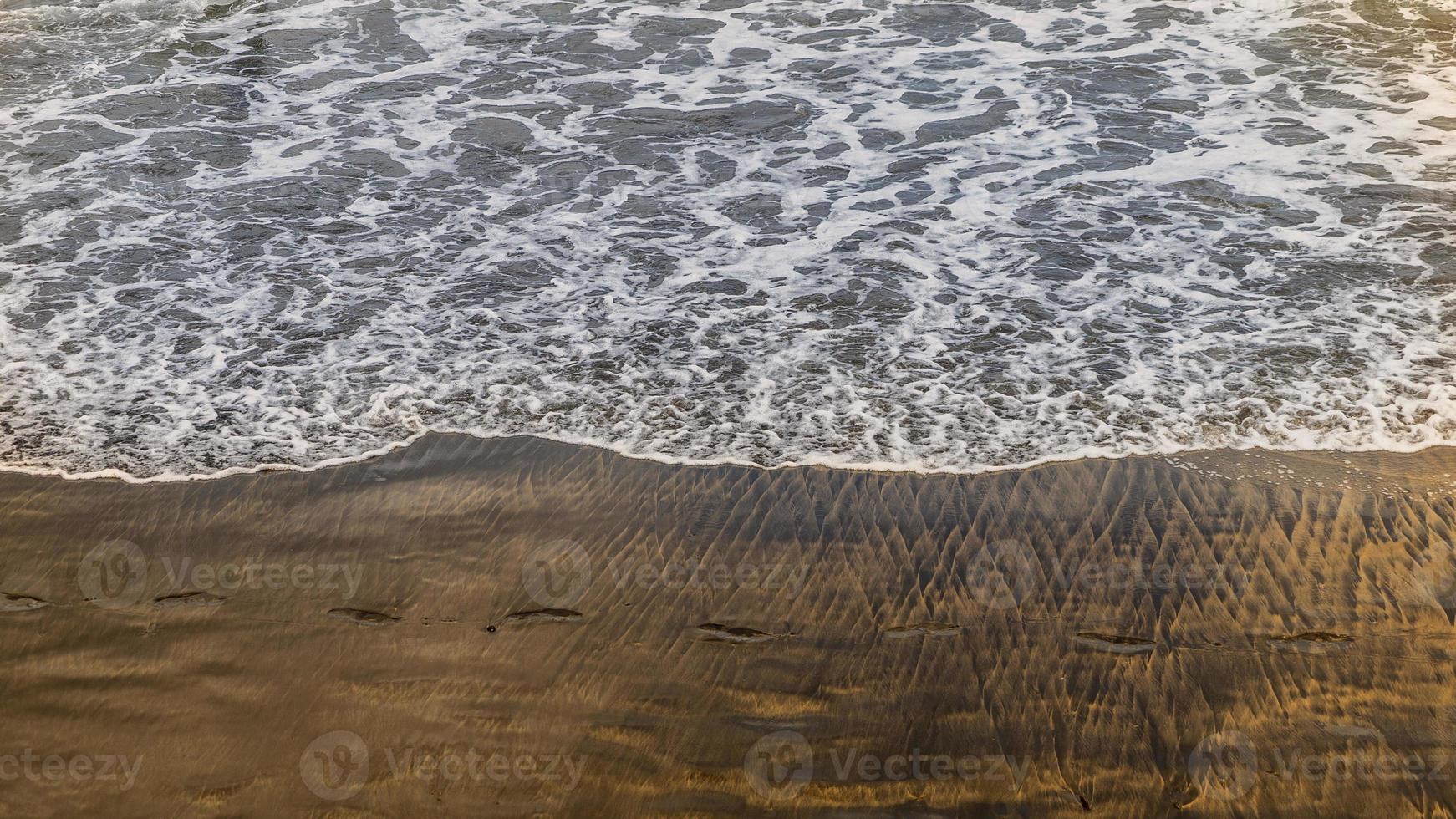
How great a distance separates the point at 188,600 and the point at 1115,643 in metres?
3.13

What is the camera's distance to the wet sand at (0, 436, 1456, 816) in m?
3.15

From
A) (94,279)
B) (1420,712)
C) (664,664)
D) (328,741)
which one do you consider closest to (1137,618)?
(1420,712)

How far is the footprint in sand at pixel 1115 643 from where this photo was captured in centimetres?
350

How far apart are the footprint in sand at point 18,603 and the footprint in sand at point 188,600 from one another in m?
0.38

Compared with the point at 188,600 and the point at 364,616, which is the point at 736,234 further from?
the point at 188,600

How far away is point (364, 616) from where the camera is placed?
369 centimetres

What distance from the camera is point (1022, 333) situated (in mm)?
4977

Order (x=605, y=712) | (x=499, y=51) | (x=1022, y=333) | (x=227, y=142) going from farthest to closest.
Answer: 1. (x=499, y=51)
2. (x=227, y=142)
3. (x=1022, y=333)
4. (x=605, y=712)

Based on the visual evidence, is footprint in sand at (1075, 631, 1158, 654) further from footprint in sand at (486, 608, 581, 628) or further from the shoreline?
footprint in sand at (486, 608, 581, 628)

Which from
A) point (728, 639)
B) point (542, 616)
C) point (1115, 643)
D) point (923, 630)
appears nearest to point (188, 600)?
point (542, 616)

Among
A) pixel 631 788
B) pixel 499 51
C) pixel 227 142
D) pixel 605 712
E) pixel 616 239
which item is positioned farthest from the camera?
pixel 499 51

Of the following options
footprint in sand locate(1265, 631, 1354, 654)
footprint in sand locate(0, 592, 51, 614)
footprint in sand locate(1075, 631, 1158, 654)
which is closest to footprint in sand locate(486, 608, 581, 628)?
footprint in sand locate(0, 592, 51, 614)

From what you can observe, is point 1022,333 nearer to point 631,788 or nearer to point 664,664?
point 664,664

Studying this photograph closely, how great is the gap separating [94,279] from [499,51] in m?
3.92
